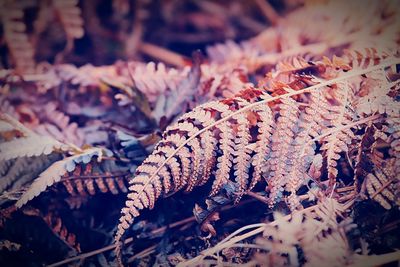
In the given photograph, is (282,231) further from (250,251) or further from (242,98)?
(242,98)

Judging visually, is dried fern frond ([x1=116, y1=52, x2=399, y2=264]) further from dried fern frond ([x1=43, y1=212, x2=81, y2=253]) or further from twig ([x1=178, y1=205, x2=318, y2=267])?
dried fern frond ([x1=43, y1=212, x2=81, y2=253])

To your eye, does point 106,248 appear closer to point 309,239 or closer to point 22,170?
point 22,170

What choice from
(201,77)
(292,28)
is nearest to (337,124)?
(201,77)

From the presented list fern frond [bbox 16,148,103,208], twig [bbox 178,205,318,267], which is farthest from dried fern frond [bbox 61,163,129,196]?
twig [bbox 178,205,318,267]

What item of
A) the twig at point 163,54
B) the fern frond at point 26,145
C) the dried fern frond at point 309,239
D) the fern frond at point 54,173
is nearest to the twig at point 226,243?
the dried fern frond at point 309,239

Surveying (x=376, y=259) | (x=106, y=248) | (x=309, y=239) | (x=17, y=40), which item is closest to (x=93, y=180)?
(x=106, y=248)

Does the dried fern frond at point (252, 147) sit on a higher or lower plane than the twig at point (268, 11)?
lower

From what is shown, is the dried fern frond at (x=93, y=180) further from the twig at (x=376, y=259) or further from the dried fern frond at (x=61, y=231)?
the twig at (x=376, y=259)
